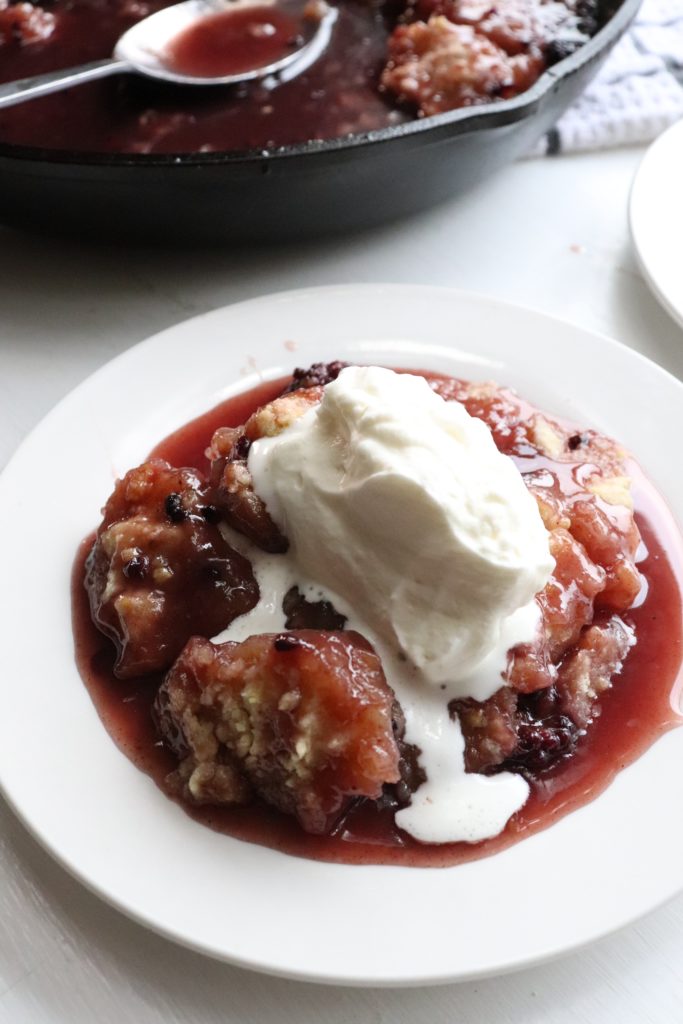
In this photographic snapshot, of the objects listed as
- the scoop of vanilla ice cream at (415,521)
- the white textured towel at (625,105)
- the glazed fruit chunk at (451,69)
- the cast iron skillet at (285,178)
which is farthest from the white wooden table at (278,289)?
the scoop of vanilla ice cream at (415,521)

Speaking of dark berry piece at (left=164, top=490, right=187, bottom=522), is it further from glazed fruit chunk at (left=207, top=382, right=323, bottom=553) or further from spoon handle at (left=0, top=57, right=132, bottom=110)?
spoon handle at (left=0, top=57, right=132, bottom=110)

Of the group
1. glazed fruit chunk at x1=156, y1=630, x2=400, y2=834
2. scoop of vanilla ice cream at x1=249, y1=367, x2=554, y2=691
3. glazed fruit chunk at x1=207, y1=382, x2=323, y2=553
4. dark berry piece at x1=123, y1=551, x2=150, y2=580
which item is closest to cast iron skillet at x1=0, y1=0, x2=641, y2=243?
glazed fruit chunk at x1=207, y1=382, x2=323, y2=553

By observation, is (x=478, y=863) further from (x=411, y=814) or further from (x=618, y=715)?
(x=618, y=715)

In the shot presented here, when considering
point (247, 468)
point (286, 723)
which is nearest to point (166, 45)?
point (247, 468)

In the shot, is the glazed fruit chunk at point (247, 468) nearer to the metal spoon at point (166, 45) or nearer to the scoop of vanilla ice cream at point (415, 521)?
the scoop of vanilla ice cream at point (415, 521)

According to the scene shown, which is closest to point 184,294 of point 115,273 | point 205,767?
point 115,273
